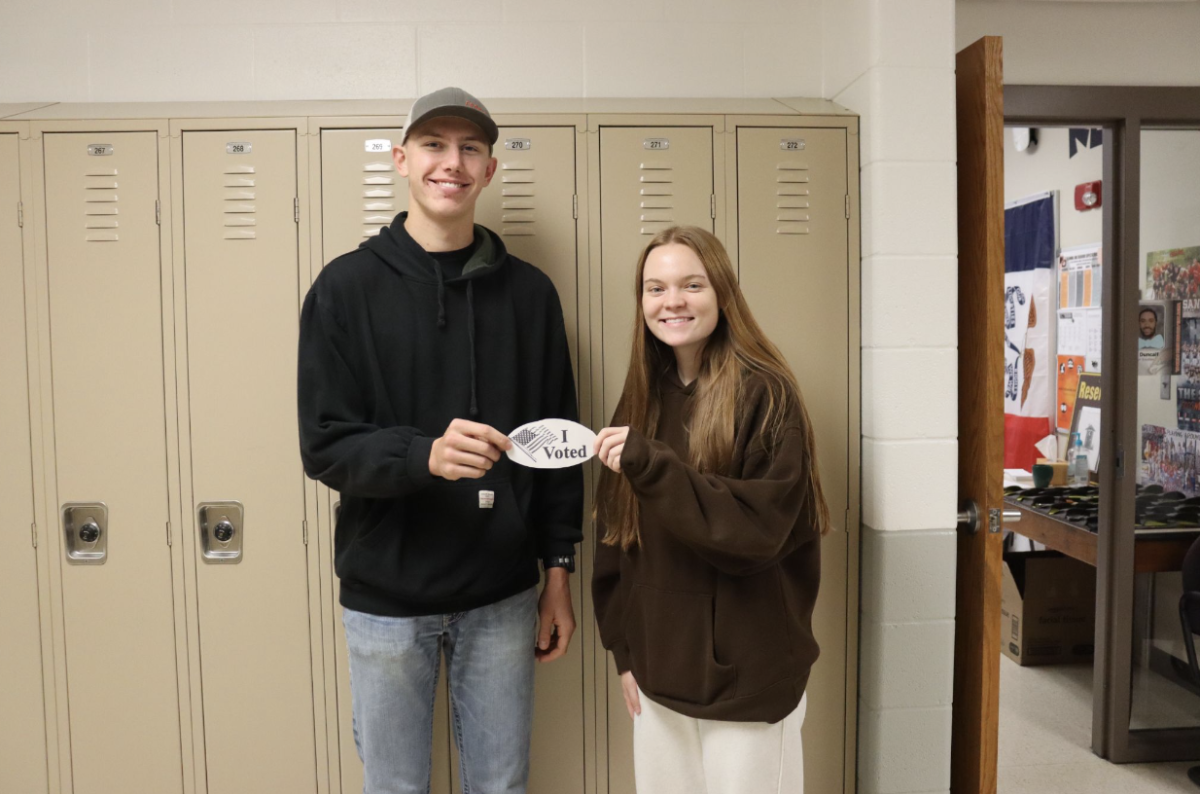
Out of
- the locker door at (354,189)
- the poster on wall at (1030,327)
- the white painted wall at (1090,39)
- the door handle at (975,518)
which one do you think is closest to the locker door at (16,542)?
the locker door at (354,189)

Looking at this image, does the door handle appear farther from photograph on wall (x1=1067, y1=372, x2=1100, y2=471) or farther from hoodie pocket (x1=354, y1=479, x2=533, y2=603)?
photograph on wall (x1=1067, y1=372, x2=1100, y2=471)

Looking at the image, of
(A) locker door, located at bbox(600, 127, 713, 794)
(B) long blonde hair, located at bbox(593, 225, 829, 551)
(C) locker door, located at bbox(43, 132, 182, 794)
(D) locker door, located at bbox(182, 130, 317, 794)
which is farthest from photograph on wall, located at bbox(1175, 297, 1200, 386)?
(C) locker door, located at bbox(43, 132, 182, 794)

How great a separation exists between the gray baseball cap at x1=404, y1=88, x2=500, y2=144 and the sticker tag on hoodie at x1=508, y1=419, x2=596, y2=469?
69cm

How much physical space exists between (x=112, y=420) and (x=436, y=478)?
43.4 inches

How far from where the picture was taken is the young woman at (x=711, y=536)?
1.43m

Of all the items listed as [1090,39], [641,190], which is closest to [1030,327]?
[1090,39]

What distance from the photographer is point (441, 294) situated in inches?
67.9

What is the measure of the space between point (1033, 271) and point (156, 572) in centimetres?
485

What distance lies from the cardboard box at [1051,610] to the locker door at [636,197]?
2.76 metres

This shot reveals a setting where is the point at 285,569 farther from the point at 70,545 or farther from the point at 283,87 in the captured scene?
the point at 283,87

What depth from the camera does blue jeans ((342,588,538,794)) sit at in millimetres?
1693

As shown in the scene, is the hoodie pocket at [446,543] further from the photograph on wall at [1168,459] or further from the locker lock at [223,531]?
the photograph on wall at [1168,459]

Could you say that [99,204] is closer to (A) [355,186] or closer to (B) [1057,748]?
(A) [355,186]

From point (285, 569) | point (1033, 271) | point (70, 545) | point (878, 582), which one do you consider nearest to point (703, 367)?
point (878, 582)
